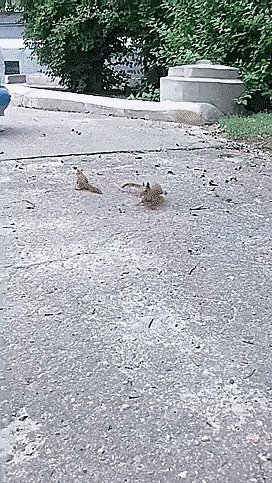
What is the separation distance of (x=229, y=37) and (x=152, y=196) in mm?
5785

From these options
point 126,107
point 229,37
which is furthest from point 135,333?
point 229,37

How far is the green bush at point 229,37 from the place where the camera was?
9328mm

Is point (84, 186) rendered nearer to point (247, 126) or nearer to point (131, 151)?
point (131, 151)

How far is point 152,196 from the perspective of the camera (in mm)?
4887

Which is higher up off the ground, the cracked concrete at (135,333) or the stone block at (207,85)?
the stone block at (207,85)

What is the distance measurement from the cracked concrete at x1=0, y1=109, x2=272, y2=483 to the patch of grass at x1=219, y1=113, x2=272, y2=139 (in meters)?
2.40

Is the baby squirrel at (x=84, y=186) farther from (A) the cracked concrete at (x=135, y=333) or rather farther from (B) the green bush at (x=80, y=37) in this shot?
(B) the green bush at (x=80, y=37)

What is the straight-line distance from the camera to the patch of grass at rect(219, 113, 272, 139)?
7.70 meters

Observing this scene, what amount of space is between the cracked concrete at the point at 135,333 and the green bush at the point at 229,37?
458 cm

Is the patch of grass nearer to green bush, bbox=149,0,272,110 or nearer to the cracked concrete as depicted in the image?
green bush, bbox=149,0,272,110

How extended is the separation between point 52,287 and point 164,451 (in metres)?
1.40

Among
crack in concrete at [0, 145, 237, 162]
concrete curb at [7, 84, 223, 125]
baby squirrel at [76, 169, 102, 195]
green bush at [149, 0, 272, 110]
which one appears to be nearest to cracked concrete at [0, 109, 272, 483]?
baby squirrel at [76, 169, 102, 195]

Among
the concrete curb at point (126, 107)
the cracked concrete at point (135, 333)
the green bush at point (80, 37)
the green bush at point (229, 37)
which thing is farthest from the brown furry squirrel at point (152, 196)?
the green bush at point (80, 37)

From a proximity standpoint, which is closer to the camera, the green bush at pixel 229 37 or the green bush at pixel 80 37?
the green bush at pixel 229 37
